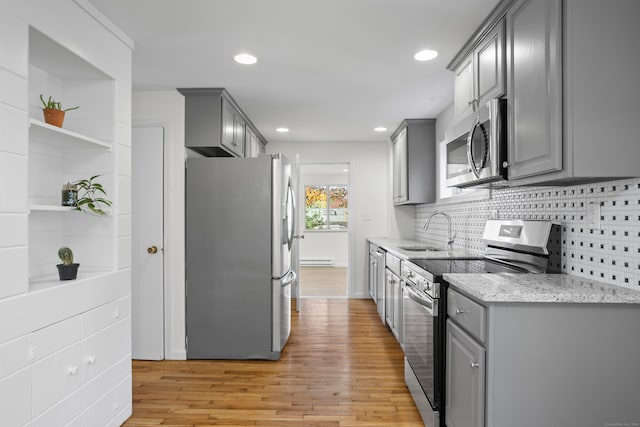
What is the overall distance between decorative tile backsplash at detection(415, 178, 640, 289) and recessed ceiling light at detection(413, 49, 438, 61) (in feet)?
3.48

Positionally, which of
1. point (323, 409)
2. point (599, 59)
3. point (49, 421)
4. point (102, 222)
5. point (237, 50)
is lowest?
point (323, 409)

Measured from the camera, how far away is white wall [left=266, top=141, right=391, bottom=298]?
18.9 feet

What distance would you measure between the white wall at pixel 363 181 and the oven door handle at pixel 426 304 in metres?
3.15

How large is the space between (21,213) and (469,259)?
2.63 metres

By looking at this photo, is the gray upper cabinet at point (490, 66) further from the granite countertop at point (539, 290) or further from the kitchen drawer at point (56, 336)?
the kitchen drawer at point (56, 336)

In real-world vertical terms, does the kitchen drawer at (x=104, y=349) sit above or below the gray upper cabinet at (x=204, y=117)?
below

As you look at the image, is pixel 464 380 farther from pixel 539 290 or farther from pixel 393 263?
pixel 393 263

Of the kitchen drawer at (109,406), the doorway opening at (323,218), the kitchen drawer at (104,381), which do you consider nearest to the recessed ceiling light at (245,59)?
the kitchen drawer at (104,381)

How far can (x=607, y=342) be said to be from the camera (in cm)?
149

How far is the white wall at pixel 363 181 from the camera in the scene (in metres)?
5.77

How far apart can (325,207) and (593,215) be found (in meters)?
7.61

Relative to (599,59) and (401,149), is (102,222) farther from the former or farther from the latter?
(401,149)

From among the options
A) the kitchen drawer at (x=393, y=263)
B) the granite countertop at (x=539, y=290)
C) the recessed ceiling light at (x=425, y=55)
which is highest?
the recessed ceiling light at (x=425, y=55)

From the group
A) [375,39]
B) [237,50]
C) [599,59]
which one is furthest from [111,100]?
[599,59]
